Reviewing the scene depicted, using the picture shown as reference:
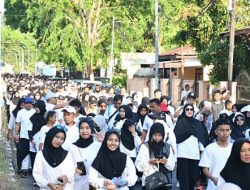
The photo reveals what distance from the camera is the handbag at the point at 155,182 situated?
781 cm

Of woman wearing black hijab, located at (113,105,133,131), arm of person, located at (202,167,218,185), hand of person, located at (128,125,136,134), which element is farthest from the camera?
woman wearing black hijab, located at (113,105,133,131)

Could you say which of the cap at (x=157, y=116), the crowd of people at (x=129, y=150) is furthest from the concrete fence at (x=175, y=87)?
the cap at (x=157, y=116)

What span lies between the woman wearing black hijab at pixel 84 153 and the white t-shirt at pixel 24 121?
4844 mm

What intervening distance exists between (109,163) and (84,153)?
85 cm

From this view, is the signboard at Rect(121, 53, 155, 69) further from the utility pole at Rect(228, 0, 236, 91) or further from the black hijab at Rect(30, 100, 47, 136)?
the black hijab at Rect(30, 100, 47, 136)

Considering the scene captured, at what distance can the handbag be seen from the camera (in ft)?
25.6

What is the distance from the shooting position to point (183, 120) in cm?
997

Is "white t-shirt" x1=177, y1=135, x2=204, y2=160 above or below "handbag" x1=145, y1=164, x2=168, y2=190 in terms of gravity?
above

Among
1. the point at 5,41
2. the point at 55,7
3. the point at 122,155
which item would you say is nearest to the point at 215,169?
the point at 122,155

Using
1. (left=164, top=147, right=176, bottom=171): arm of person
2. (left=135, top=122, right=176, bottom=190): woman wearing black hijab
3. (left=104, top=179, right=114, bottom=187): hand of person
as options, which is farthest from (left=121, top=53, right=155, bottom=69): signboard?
(left=104, top=179, right=114, bottom=187): hand of person

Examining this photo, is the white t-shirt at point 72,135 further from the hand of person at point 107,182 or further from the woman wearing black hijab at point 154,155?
the hand of person at point 107,182

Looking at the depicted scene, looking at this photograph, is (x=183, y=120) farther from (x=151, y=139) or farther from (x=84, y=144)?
(x=84, y=144)

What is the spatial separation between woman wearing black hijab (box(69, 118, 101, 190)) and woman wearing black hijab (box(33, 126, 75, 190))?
476mm

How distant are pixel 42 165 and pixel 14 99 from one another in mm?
12198
